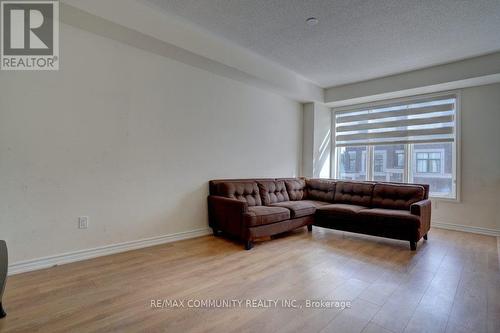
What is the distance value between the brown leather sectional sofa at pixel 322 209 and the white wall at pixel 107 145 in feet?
1.53

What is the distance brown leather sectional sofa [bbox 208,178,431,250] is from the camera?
3.42 metres

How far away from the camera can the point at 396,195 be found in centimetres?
404

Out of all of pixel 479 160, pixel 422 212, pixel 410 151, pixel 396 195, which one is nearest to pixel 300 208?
pixel 396 195

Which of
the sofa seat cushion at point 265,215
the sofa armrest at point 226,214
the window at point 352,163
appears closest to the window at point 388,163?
the window at point 352,163

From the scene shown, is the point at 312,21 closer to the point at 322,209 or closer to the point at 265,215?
the point at 265,215

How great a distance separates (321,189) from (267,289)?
9.75ft

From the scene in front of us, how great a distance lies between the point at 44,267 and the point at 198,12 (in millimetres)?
3075

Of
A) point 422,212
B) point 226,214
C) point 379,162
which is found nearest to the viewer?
point 422,212

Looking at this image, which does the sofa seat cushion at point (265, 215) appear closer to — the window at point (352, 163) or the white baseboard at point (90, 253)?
the white baseboard at point (90, 253)

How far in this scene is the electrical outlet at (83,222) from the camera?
9.39 feet

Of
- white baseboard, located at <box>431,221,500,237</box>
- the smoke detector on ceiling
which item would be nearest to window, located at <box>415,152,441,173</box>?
white baseboard, located at <box>431,221,500,237</box>

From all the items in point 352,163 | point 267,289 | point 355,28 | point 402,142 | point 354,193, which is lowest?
point 267,289

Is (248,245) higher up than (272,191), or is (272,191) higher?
(272,191)

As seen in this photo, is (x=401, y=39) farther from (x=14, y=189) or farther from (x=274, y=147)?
(x=14, y=189)
